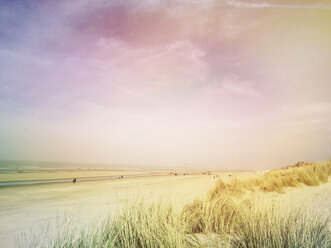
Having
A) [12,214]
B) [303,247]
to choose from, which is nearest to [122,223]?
[303,247]

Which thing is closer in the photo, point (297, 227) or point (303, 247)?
point (303, 247)

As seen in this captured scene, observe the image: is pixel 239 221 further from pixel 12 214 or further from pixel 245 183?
pixel 245 183

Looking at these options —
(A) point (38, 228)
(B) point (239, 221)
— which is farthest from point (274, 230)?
Answer: (A) point (38, 228)


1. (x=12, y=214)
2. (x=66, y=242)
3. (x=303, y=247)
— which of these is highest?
(x=303, y=247)

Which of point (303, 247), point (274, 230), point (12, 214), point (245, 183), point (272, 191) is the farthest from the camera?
point (245, 183)

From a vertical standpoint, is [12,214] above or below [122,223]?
below

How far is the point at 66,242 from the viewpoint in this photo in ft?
11.0

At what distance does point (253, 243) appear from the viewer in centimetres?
332

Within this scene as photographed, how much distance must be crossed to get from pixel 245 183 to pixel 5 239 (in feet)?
37.3

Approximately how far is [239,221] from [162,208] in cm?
163

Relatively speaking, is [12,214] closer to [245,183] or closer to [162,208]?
[162,208]

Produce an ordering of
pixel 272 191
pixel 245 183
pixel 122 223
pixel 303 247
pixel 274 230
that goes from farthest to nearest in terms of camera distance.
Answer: pixel 245 183
pixel 272 191
pixel 122 223
pixel 274 230
pixel 303 247

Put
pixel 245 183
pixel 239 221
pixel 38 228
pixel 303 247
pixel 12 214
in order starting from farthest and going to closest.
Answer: pixel 245 183, pixel 12 214, pixel 38 228, pixel 239 221, pixel 303 247

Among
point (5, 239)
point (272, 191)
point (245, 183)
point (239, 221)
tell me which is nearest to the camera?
point (239, 221)
